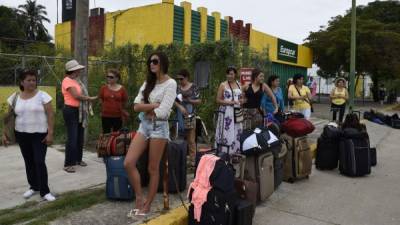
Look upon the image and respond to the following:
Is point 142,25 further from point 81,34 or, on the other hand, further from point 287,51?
point 287,51

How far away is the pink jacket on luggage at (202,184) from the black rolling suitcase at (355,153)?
3812 mm

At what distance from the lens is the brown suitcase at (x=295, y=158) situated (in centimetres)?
695

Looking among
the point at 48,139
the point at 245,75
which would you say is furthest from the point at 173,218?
the point at 245,75

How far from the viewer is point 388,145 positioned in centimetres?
1186

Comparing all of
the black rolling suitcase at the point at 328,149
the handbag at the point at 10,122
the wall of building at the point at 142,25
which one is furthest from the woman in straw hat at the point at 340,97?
the handbag at the point at 10,122

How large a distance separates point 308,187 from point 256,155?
1689 mm

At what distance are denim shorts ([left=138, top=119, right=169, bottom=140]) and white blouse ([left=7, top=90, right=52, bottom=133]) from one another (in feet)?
4.33

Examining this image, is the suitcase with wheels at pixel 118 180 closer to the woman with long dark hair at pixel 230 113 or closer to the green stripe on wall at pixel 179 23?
the woman with long dark hair at pixel 230 113

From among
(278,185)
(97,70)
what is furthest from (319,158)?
(97,70)

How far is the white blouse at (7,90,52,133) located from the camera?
17.1ft

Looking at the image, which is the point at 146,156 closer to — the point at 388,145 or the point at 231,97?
the point at 231,97

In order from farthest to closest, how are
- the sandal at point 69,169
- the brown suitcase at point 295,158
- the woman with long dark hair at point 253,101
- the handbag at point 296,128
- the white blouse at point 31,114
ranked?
the woman with long dark hair at point 253,101 → the handbag at point 296,128 → the brown suitcase at point 295,158 → the sandal at point 69,169 → the white blouse at point 31,114

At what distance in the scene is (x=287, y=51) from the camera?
27.3m

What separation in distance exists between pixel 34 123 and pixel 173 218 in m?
1.97
